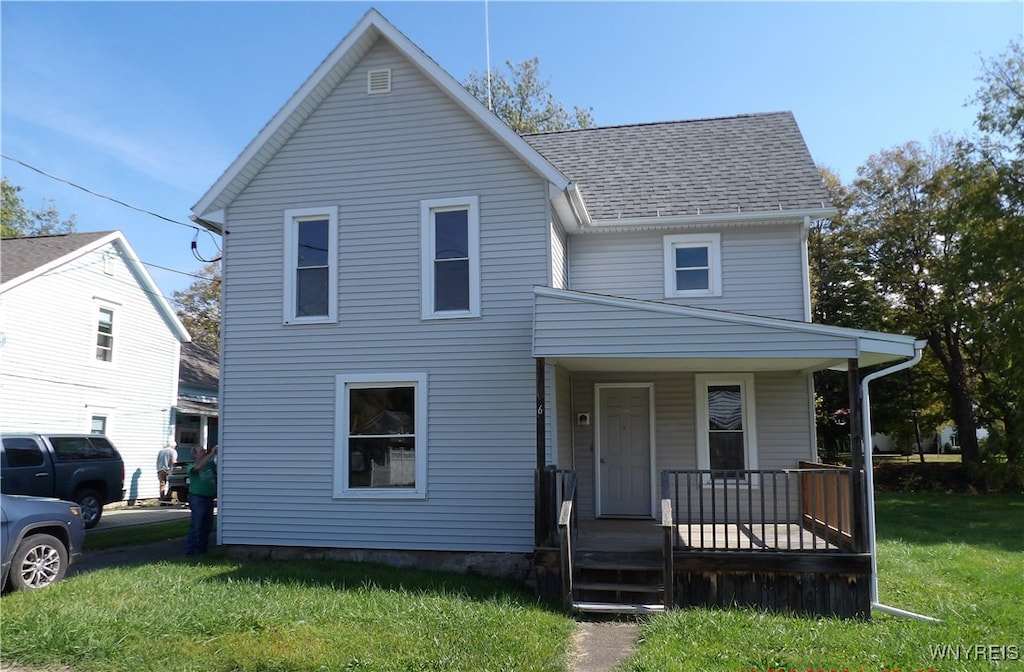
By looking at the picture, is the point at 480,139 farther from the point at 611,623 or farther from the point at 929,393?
the point at 929,393

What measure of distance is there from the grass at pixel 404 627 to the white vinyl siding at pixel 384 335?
977mm

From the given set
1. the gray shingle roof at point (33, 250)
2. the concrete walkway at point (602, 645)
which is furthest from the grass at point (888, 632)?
the gray shingle roof at point (33, 250)

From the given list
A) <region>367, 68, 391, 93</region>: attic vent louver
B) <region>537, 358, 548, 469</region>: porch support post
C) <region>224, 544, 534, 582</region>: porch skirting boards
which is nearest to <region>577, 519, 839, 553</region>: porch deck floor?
<region>224, 544, 534, 582</region>: porch skirting boards

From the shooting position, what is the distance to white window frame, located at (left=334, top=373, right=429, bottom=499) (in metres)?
10.0

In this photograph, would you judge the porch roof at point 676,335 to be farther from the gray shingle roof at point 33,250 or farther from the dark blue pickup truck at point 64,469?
the gray shingle roof at point 33,250

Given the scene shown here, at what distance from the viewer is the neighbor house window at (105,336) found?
20328 millimetres

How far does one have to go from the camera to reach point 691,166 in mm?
13055

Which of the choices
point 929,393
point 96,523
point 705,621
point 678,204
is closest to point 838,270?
point 929,393

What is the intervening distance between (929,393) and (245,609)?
92.5 ft

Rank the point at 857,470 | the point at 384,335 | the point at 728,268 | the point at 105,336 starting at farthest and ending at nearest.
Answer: the point at 105,336
the point at 728,268
the point at 384,335
the point at 857,470

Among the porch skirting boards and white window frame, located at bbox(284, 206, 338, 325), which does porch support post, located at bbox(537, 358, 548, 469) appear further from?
white window frame, located at bbox(284, 206, 338, 325)

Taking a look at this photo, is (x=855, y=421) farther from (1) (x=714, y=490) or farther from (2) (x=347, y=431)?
(2) (x=347, y=431)

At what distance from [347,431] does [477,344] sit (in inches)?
87.4

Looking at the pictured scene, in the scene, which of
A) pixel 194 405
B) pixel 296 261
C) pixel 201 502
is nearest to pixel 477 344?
pixel 296 261
